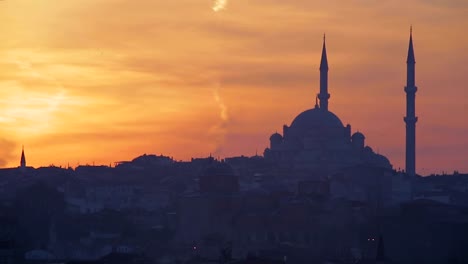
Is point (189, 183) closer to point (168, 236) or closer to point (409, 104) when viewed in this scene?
point (409, 104)

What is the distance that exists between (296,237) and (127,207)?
39.6 m

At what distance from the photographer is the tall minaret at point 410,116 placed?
178625 mm

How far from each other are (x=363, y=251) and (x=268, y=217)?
2454 cm

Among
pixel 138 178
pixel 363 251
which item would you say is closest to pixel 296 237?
pixel 363 251

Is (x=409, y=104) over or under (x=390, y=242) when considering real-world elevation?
over

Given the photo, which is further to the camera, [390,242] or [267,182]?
[267,182]

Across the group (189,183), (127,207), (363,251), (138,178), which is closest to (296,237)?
(363,251)

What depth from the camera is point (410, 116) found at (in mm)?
179000

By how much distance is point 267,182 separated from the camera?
183 m

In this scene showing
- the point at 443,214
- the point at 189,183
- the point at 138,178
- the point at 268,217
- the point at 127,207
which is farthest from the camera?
the point at 138,178

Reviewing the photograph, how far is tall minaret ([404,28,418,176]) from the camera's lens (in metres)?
179

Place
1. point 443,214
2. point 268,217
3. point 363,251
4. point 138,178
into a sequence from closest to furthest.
A: point 363,251 < point 443,214 < point 268,217 < point 138,178

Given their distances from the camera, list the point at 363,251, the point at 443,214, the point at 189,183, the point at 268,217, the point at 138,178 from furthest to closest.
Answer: the point at 138,178 < the point at 189,183 < the point at 268,217 < the point at 443,214 < the point at 363,251

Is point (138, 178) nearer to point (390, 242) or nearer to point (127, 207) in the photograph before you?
point (127, 207)
